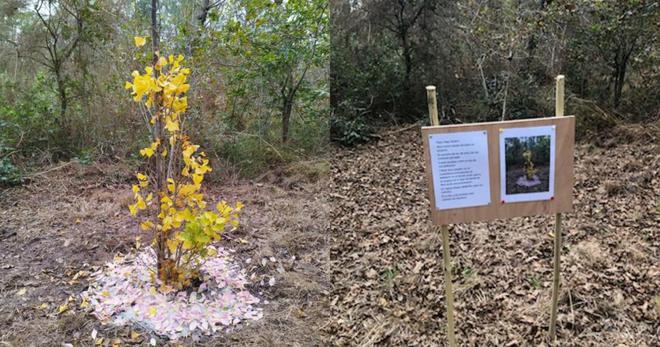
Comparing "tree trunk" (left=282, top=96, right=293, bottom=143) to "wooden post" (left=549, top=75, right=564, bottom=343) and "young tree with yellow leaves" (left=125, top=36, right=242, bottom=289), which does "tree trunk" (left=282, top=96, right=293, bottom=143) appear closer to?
"young tree with yellow leaves" (left=125, top=36, right=242, bottom=289)

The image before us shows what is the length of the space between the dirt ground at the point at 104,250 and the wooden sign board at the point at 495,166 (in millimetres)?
1202

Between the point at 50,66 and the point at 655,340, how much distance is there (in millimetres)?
6336

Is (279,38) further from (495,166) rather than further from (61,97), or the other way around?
(495,166)

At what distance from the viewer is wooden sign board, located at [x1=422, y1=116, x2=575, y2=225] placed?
2.13 meters

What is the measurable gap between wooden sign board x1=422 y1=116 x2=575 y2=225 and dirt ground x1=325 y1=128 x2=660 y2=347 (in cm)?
90

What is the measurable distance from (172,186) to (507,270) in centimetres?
215

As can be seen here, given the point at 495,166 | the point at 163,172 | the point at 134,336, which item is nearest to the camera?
the point at 495,166

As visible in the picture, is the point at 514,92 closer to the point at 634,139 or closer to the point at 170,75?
the point at 634,139

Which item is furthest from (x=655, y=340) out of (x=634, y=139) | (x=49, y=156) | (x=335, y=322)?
(x=49, y=156)

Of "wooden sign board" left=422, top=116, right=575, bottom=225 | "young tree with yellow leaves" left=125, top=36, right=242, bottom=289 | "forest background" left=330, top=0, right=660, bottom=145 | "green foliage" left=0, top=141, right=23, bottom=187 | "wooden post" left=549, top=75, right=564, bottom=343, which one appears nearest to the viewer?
"wooden sign board" left=422, top=116, right=575, bottom=225

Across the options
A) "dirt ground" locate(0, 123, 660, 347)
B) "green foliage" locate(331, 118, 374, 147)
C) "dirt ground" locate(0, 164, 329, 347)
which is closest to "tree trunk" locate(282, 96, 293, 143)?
"green foliage" locate(331, 118, 374, 147)

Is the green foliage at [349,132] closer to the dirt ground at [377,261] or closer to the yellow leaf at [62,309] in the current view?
the dirt ground at [377,261]

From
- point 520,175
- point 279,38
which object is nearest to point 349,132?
point 279,38

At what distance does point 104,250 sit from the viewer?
364cm
